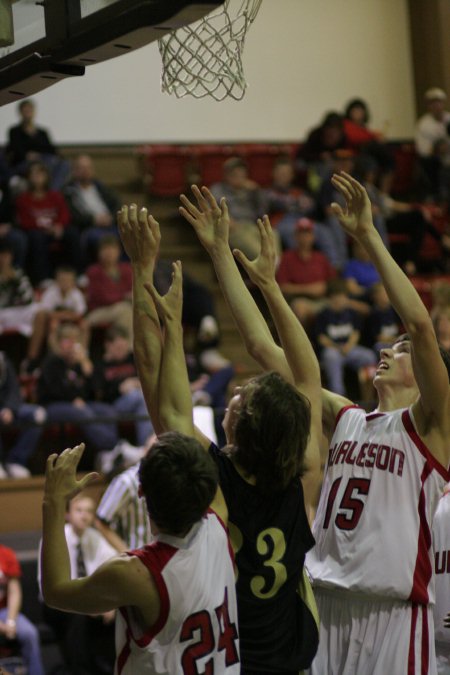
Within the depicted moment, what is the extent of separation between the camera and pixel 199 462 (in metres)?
3.05

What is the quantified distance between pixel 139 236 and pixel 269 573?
1181 mm

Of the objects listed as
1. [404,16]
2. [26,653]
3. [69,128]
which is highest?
[404,16]

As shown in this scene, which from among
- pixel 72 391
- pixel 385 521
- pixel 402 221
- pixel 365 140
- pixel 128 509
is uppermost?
pixel 385 521

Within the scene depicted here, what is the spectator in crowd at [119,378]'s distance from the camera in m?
9.87

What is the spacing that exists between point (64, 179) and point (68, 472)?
9.50 meters

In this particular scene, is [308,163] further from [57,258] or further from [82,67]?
[82,67]

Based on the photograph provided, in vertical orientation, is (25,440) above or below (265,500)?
below

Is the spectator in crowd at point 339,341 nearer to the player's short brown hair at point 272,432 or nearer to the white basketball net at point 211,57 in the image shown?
the white basketball net at point 211,57

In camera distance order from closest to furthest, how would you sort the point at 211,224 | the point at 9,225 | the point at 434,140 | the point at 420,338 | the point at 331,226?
the point at 420,338 → the point at 211,224 → the point at 9,225 → the point at 331,226 → the point at 434,140

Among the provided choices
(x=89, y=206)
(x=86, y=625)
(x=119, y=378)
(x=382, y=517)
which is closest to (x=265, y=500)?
(x=382, y=517)

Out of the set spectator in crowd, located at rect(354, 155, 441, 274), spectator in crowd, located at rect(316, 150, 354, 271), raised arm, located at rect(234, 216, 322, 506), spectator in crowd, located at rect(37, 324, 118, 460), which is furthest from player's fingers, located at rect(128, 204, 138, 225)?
spectator in crowd, located at rect(354, 155, 441, 274)

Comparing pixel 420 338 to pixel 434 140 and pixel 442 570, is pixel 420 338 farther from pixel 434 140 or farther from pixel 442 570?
pixel 434 140

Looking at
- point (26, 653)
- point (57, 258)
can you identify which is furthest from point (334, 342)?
point (26, 653)

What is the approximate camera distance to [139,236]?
3.78 meters
